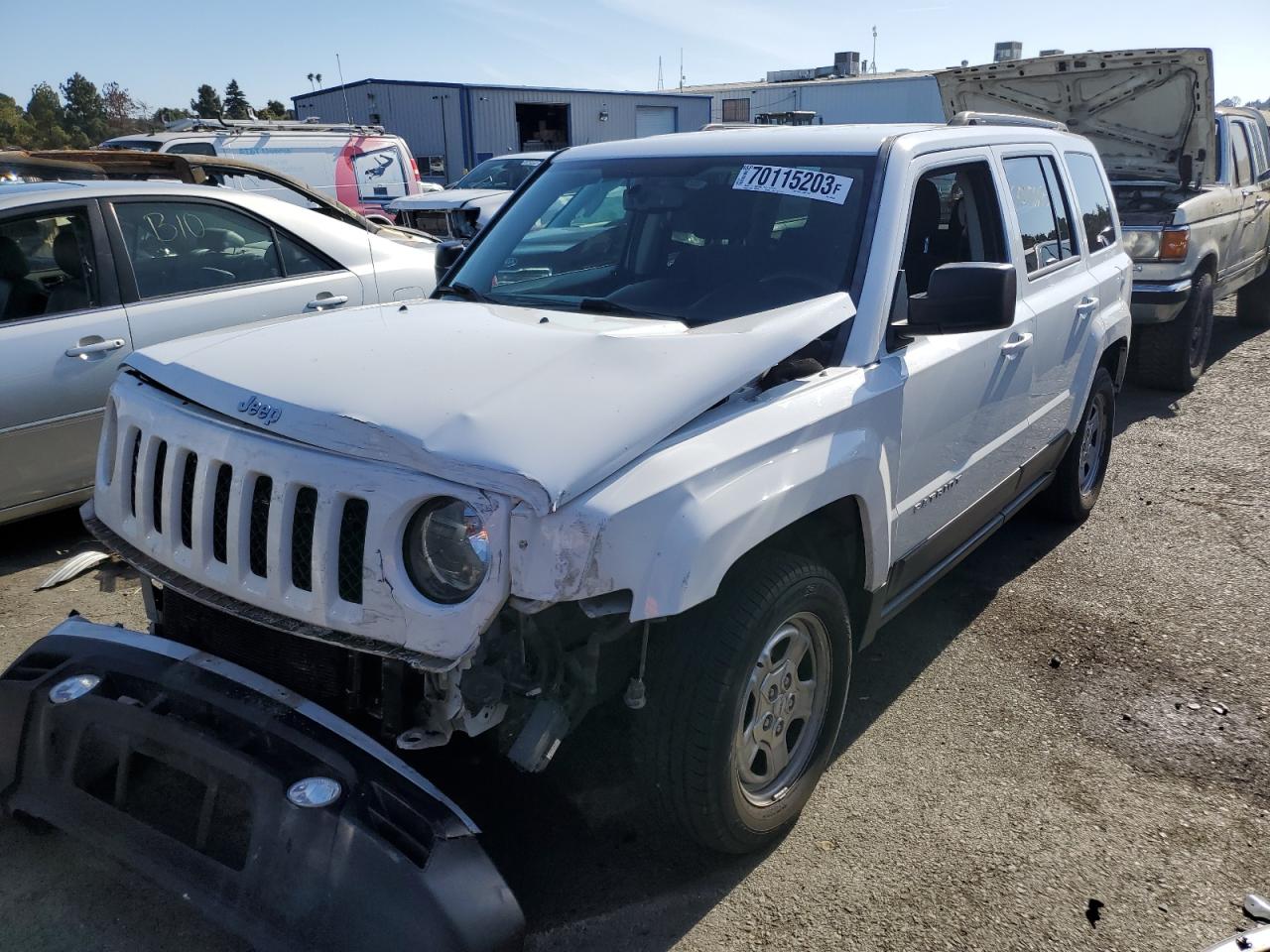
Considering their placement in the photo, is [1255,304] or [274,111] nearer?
[1255,304]

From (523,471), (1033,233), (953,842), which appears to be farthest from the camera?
(1033,233)

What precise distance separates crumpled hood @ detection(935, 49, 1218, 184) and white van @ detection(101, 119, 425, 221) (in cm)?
821

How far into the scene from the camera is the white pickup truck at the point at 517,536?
2064 mm

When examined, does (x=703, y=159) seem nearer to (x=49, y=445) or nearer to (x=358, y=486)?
(x=358, y=486)

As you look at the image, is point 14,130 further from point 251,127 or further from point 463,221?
point 463,221

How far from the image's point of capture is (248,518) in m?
2.31

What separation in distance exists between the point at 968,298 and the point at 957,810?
5.16 feet

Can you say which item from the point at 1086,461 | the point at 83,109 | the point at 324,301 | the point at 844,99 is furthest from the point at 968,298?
the point at 83,109

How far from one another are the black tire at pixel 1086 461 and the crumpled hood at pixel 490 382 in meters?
2.68

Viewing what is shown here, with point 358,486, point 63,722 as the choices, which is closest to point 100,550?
point 63,722

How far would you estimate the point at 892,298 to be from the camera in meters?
3.12

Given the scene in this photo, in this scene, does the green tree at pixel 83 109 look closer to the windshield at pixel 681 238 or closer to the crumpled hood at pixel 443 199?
the crumpled hood at pixel 443 199

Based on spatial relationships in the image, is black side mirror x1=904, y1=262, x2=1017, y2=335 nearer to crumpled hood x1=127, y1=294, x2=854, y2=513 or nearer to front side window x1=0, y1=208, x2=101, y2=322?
crumpled hood x1=127, y1=294, x2=854, y2=513

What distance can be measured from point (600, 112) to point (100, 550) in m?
31.7
